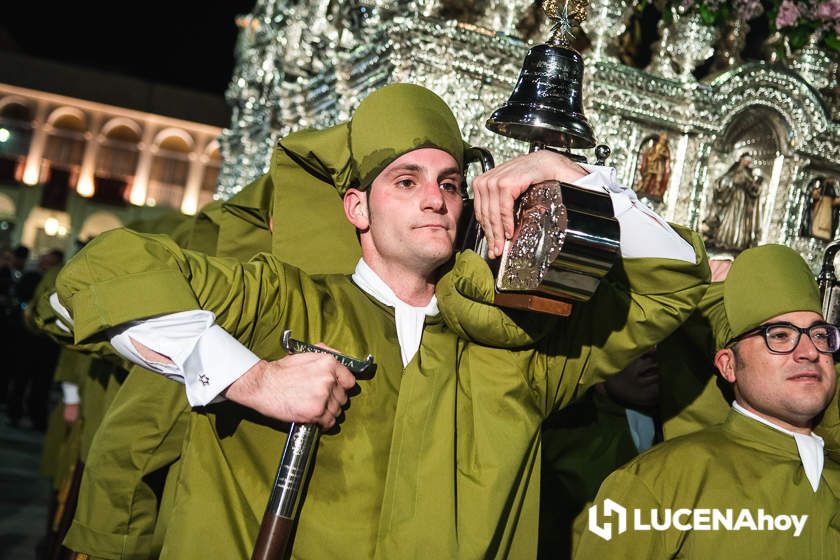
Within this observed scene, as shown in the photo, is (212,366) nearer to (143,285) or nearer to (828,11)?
(143,285)

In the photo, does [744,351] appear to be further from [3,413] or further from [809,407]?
[3,413]

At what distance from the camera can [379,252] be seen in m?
2.83

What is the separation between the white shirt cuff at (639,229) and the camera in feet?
8.13

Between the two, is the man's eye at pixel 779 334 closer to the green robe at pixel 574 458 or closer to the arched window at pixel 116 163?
the green robe at pixel 574 458

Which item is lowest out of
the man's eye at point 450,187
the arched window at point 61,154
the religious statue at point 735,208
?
the man's eye at point 450,187

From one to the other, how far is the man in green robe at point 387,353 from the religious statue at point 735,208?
2.77 meters

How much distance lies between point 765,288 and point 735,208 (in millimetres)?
2377

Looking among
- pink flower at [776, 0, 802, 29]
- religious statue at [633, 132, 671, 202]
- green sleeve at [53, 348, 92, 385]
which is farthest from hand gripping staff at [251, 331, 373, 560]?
green sleeve at [53, 348, 92, 385]

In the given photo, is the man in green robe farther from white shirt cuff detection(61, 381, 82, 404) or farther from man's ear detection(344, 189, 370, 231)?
white shirt cuff detection(61, 381, 82, 404)

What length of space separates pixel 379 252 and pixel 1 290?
9.59 m

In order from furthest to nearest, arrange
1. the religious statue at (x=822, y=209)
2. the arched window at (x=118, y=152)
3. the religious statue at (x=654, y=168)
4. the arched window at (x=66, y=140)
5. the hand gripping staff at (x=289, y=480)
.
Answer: the arched window at (x=118, y=152)
the arched window at (x=66, y=140)
the religious statue at (x=822, y=209)
the religious statue at (x=654, y=168)
the hand gripping staff at (x=289, y=480)

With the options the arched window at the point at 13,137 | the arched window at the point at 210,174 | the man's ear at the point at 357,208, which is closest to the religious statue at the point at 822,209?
the man's ear at the point at 357,208

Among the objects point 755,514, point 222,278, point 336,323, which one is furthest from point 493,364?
point 755,514

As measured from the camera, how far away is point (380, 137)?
275 cm
